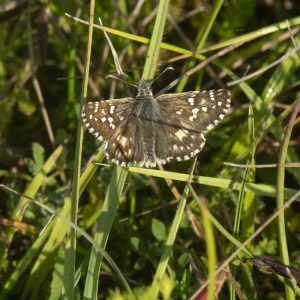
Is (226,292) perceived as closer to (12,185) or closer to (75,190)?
(75,190)

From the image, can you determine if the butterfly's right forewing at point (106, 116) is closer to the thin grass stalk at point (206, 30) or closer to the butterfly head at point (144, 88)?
the butterfly head at point (144, 88)

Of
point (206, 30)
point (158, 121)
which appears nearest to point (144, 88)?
point (158, 121)

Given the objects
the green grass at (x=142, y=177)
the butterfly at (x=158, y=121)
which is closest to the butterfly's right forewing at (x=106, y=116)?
the butterfly at (x=158, y=121)

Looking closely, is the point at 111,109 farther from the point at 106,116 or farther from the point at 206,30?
the point at 206,30

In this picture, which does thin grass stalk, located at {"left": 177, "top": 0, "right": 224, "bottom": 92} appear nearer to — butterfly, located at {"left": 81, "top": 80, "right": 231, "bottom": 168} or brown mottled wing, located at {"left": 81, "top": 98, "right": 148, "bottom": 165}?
butterfly, located at {"left": 81, "top": 80, "right": 231, "bottom": 168}

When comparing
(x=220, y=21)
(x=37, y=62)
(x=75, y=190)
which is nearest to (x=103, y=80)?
(x=37, y=62)
